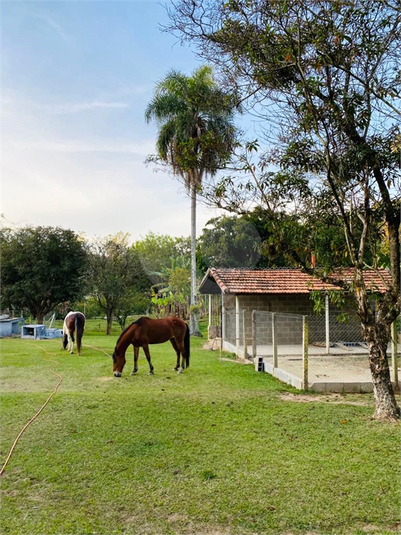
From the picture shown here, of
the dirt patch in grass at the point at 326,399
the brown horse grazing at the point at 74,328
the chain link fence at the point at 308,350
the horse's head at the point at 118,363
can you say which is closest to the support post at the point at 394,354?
the chain link fence at the point at 308,350

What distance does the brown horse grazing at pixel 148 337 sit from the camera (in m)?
10.2

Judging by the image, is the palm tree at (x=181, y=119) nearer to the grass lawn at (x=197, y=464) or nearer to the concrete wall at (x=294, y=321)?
the concrete wall at (x=294, y=321)

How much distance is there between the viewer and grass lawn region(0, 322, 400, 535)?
11.8 feet

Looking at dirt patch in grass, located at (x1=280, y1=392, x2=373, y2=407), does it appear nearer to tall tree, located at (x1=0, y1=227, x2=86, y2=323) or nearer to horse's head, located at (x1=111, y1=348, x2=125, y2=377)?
horse's head, located at (x1=111, y1=348, x2=125, y2=377)

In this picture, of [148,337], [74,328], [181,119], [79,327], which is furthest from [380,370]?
[181,119]

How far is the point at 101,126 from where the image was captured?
9.97 meters

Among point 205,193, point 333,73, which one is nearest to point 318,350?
point 205,193

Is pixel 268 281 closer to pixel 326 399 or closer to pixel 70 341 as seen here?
pixel 70 341

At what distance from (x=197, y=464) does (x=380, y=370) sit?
3214mm

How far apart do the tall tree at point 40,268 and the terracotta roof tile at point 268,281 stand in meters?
14.0

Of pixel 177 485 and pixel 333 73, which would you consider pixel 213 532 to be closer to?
pixel 177 485

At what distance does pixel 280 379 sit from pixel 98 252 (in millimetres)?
19660

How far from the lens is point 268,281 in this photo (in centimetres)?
→ 1672

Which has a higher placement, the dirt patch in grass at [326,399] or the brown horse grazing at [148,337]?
the brown horse grazing at [148,337]
